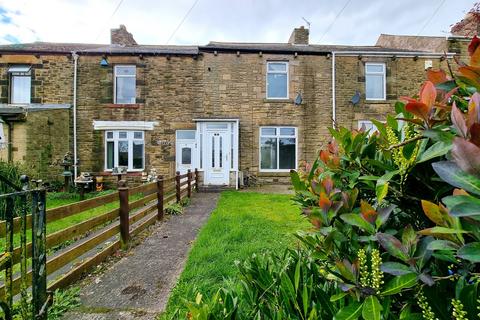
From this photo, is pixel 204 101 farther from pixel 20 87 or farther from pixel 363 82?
pixel 20 87

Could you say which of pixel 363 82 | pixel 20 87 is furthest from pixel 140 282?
pixel 20 87

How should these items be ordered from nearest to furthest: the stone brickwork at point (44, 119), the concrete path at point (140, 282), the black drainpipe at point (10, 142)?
1. the concrete path at point (140, 282)
2. the black drainpipe at point (10, 142)
3. the stone brickwork at point (44, 119)

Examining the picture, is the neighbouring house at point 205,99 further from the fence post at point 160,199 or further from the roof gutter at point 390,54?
the fence post at point 160,199

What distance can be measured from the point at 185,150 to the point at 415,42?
50.0 ft

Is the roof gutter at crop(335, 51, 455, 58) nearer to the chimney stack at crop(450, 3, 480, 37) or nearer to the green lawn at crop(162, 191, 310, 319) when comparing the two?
the chimney stack at crop(450, 3, 480, 37)

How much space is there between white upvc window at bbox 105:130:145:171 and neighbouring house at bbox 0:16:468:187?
5cm

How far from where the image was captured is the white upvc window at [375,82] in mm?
14320

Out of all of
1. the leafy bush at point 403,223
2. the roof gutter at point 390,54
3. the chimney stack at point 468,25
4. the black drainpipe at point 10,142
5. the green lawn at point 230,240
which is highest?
the chimney stack at point 468,25

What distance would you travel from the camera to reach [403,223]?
122 centimetres

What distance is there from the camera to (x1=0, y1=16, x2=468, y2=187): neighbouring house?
43.8 feet

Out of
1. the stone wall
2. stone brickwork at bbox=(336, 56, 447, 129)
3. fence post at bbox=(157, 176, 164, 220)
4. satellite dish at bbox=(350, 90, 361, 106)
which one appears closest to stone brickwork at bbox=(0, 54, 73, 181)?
the stone wall

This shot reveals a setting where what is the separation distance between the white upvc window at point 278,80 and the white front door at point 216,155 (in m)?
3.06

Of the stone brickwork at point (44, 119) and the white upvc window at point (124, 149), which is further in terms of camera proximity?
the white upvc window at point (124, 149)

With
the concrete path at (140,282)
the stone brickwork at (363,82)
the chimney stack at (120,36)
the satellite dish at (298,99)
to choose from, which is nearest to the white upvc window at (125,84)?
the chimney stack at (120,36)
